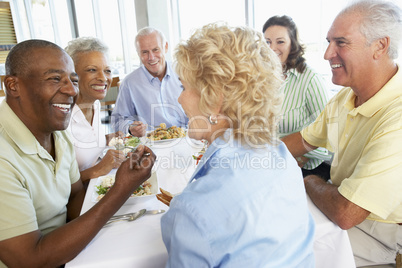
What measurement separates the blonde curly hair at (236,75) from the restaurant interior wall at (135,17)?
1874 millimetres

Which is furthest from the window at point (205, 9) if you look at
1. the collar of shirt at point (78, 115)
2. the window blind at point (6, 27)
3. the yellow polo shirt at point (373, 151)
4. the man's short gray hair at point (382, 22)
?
the window blind at point (6, 27)

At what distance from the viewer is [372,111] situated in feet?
4.41

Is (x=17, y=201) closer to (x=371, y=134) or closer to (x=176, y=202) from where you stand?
(x=176, y=202)

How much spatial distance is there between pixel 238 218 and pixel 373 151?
767mm

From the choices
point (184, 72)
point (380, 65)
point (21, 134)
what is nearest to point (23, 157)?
point (21, 134)

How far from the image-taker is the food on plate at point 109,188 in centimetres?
137

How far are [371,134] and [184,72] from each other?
0.90 meters

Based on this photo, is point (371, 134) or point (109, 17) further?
point (109, 17)

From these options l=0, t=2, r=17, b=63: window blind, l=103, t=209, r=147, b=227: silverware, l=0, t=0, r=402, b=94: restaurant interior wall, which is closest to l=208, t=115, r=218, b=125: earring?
l=103, t=209, r=147, b=227: silverware

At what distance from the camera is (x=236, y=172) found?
797 millimetres

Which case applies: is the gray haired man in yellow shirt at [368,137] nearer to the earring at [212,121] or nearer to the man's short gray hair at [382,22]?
the man's short gray hair at [382,22]

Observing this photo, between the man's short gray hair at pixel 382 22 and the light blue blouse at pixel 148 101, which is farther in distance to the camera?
the light blue blouse at pixel 148 101

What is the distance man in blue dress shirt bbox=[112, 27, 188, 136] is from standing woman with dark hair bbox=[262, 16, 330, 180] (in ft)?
3.58

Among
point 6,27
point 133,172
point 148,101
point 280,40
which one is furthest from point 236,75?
point 6,27
